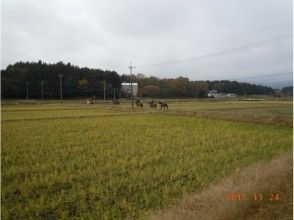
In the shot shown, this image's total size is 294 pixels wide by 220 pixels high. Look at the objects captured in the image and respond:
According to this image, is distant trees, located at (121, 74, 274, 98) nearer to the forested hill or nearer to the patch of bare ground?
the forested hill

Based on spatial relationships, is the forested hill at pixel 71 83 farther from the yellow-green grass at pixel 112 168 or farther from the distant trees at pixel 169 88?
the yellow-green grass at pixel 112 168

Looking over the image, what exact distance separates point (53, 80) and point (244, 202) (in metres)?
77.8

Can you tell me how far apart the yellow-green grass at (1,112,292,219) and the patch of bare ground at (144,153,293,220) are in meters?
0.74

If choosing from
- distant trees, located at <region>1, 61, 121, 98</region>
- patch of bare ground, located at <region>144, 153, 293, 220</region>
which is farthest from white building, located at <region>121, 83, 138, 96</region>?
patch of bare ground, located at <region>144, 153, 293, 220</region>

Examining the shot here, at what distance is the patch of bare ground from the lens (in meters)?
5.30

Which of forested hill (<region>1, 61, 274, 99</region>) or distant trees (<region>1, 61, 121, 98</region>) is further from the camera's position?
forested hill (<region>1, 61, 274, 99</region>)

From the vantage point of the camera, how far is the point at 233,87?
143125mm

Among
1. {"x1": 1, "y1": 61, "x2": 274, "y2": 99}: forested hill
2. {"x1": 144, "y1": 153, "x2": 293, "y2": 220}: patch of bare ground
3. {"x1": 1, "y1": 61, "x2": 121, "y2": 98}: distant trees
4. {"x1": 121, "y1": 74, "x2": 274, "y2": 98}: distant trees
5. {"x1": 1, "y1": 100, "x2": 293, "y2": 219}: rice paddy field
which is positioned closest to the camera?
{"x1": 144, "y1": 153, "x2": 293, "y2": 220}: patch of bare ground

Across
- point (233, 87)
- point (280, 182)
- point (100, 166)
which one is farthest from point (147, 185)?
point (233, 87)

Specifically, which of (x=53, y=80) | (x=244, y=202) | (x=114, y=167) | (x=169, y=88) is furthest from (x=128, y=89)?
(x=244, y=202)

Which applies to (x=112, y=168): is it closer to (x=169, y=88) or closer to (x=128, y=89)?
(x=128, y=89)

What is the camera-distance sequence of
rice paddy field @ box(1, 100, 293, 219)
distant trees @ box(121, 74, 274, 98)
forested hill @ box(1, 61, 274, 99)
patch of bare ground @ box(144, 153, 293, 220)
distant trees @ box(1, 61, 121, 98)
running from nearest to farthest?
1. patch of bare ground @ box(144, 153, 293, 220)
2. rice paddy field @ box(1, 100, 293, 219)
3. distant trees @ box(1, 61, 121, 98)
4. forested hill @ box(1, 61, 274, 99)
5. distant trees @ box(121, 74, 274, 98)

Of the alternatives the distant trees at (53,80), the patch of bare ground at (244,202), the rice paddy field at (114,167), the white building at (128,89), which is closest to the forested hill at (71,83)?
the distant trees at (53,80)

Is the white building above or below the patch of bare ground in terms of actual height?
above
